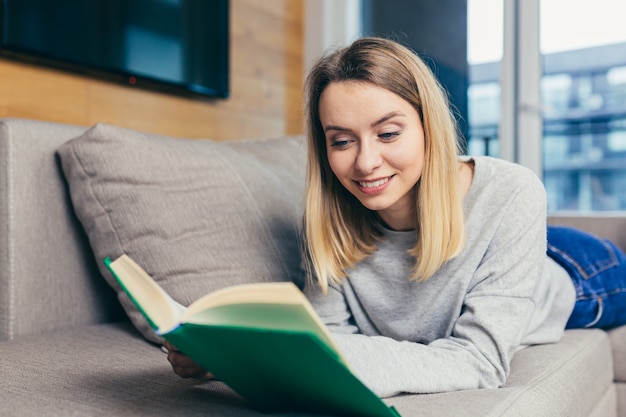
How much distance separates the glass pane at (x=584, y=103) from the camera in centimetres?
286

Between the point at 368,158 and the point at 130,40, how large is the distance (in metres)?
1.59

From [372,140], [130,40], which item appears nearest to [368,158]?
[372,140]

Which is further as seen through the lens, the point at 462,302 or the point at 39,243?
the point at 39,243

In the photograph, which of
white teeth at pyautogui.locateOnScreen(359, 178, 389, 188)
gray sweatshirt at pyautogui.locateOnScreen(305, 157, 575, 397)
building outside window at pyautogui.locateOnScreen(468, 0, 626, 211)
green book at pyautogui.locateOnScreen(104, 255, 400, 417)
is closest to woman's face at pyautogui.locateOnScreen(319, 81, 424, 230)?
white teeth at pyautogui.locateOnScreen(359, 178, 389, 188)

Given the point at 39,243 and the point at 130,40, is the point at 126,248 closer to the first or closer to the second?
the point at 39,243

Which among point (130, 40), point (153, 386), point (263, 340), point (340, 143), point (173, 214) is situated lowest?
point (153, 386)

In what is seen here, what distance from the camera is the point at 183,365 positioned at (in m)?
0.82

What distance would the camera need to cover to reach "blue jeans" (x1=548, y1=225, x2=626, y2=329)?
1.35 meters

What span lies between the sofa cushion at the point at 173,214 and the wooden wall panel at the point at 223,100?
936mm

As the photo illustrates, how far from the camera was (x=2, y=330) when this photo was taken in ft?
3.74

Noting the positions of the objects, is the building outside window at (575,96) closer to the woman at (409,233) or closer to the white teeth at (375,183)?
Answer: the woman at (409,233)

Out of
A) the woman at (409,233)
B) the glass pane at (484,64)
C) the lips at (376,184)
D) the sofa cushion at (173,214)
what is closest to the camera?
the woman at (409,233)

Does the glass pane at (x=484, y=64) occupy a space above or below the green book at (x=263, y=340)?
above

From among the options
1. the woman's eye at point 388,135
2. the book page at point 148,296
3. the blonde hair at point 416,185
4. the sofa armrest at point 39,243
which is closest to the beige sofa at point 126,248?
the sofa armrest at point 39,243
